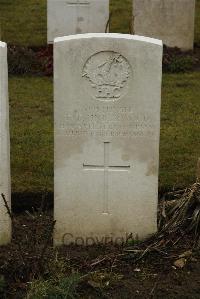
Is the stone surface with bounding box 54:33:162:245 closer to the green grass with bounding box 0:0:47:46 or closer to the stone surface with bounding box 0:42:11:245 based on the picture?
the stone surface with bounding box 0:42:11:245

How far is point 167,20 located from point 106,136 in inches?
285

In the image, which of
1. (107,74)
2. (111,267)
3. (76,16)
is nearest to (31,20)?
(76,16)

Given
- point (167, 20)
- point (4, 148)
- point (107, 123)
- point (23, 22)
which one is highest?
point (23, 22)

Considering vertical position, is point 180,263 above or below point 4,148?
below

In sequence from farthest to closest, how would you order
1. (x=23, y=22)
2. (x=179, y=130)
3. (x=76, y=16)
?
(x=23, y=22), (x=76, y=16), (x=179, y=130)

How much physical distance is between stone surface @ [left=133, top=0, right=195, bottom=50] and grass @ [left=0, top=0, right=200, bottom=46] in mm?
834

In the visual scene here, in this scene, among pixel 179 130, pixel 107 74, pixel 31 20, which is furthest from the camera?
pixel 31 20

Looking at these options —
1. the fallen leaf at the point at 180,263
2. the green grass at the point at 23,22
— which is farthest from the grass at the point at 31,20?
the fallen leaf at the point at 180,263

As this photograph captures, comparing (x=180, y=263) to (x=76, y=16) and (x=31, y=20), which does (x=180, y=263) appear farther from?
(x=31, y=20)

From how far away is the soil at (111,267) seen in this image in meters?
5.12

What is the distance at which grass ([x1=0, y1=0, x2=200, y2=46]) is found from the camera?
13508mm

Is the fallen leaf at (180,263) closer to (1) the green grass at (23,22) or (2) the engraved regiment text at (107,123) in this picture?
(2) the engraved regiment text at (107,123)

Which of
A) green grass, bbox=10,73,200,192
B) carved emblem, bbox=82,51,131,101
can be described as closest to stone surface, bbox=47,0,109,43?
green grass, bbox=10,73,200,192

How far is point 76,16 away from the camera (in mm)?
12258
